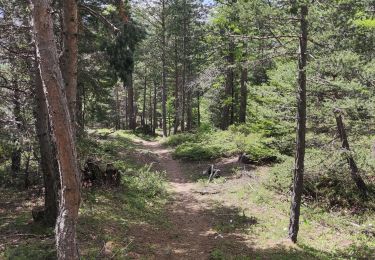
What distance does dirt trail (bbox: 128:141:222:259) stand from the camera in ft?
31.5

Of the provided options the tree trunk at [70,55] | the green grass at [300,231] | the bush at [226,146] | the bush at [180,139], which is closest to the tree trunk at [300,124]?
the green grass at [300,231]

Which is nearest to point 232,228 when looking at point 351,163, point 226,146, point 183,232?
point 183,232

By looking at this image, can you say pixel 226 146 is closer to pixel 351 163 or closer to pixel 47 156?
pixel 351 163

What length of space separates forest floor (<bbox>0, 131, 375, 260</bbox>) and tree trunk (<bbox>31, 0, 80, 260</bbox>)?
2807 millimetres

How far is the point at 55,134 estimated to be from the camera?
187 inches

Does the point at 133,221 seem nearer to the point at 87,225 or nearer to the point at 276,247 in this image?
the point at 87,225

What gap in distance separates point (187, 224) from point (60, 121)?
8.13 m

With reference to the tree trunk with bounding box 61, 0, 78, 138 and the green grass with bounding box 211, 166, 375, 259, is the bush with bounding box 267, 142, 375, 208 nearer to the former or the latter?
the green grass with bounding box 211, 166, 375, 259

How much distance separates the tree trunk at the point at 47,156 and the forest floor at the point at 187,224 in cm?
52

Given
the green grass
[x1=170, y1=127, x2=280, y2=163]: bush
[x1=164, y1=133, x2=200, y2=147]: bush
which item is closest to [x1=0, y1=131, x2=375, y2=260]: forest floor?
the green grass

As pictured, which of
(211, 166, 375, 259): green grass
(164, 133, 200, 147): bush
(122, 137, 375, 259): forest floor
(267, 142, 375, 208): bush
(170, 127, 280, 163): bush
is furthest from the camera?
(164, 133, 200, 147): bush

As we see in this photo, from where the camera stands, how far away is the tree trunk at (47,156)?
29.7 feet

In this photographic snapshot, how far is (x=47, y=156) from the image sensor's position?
9.24 m

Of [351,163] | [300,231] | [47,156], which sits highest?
[47,156]
